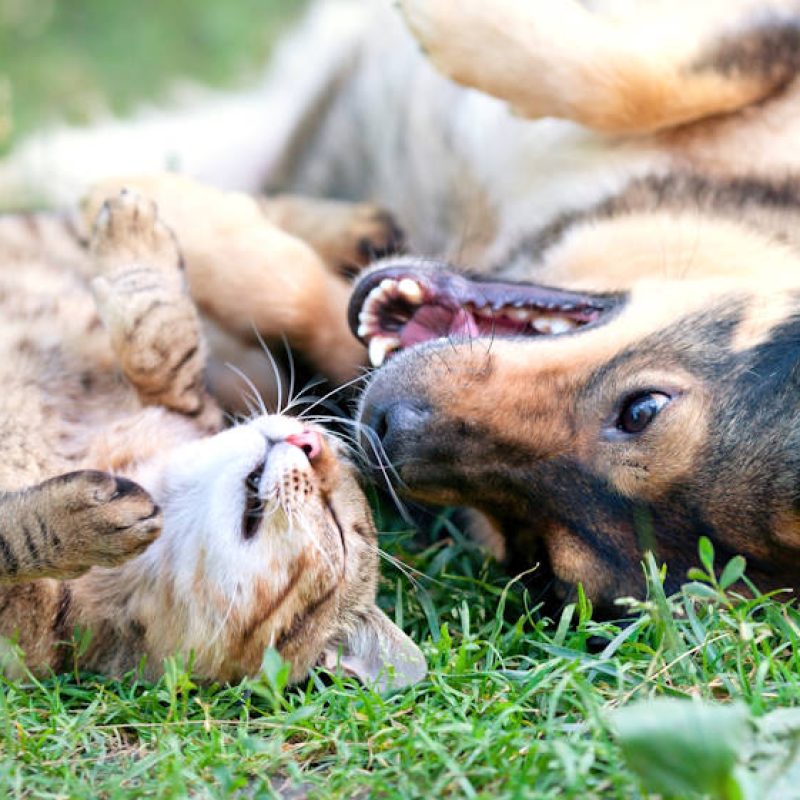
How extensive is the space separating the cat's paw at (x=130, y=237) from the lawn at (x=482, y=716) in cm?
118

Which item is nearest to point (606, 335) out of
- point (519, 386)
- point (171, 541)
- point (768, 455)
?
point (519, 386)

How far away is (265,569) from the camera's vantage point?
3.28 metres

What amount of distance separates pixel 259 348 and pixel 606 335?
136 cm

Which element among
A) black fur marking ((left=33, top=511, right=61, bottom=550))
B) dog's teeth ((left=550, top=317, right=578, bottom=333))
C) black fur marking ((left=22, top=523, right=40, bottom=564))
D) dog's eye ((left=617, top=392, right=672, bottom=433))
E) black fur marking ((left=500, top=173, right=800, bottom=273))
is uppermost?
black fur marking ((left=500, top=173, right=800, bottom=273))

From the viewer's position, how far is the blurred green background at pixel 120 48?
6.88 metres

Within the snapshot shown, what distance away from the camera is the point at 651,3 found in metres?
4.34

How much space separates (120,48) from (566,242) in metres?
4.36

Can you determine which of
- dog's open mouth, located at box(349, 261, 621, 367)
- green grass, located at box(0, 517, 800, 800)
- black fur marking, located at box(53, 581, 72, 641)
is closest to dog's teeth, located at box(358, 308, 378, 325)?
dog's open mouth, located at box(349, 261, 621, 367)

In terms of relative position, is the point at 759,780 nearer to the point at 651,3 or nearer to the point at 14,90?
the point at 651,3

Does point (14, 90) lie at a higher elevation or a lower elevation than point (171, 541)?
higher

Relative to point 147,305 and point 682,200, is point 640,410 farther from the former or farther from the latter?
point 147,305

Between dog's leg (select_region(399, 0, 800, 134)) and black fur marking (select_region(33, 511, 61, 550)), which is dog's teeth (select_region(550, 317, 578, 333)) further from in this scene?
black fur marking (select_region(33, 511, 61, 550))

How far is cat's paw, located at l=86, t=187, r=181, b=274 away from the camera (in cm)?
388

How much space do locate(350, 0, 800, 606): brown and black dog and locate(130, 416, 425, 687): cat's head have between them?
25cm
